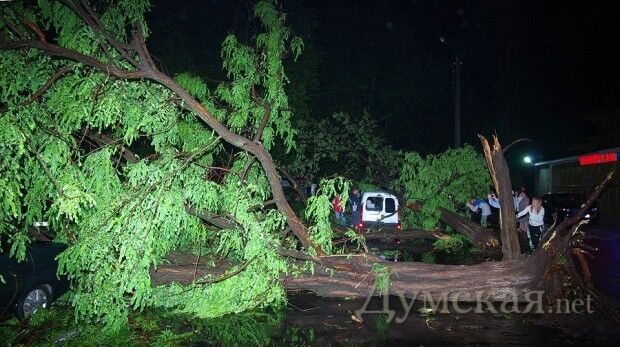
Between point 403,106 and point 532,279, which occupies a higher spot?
point 403,106

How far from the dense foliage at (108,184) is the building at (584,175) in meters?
16.7

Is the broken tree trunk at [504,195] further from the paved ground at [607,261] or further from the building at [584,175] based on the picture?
the building at [584,175]

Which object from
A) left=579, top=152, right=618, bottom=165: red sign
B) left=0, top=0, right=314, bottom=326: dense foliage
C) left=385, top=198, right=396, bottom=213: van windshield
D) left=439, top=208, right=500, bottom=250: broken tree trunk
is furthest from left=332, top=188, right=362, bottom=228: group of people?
left=579, top=152, right=618, bottom=165: red sign

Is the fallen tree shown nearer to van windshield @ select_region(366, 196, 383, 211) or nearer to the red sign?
van windshield @ select_region(366, 196, 383, 211)

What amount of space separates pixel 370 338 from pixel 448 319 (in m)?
1.44

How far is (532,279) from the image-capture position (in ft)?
24.2

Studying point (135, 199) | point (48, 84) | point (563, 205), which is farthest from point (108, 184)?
point (563, 205)

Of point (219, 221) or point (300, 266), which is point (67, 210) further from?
point (300, 266)

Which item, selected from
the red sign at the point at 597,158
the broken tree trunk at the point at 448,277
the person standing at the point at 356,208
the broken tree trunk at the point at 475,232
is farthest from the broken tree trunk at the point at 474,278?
the red sign at the point at 597,158

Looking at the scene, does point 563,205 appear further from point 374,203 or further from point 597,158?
point 374,203

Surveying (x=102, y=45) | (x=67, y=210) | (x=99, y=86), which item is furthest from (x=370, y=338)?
(x=102, y=45)

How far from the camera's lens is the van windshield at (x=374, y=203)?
16188mm

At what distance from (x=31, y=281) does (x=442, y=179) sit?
460 inches

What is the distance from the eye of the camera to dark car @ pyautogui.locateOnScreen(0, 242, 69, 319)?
6.18m
